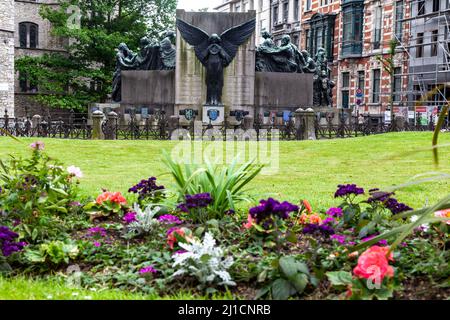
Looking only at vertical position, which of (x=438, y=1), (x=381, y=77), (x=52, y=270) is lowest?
(x=52, y=270)

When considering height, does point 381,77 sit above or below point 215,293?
above

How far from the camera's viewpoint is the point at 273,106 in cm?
2597

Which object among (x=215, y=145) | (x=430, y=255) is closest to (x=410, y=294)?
(x=430, y=255)

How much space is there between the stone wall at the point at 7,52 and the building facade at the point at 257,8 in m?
24.4

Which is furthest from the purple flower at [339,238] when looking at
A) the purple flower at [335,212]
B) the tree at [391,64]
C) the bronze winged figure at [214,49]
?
the tree at [391,64]

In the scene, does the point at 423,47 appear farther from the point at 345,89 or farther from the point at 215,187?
the point at 215,187

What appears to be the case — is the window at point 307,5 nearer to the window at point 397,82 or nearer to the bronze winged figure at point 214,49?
the window at point 397,82

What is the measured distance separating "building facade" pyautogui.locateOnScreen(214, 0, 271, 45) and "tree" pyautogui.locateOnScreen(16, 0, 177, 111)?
17313mm

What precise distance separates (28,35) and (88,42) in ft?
32.0

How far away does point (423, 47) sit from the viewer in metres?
39.8

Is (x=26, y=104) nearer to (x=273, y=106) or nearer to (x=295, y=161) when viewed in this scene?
(x=273, y=106)

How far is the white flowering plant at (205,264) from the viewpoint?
3.75 meters

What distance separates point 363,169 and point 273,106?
14.2m

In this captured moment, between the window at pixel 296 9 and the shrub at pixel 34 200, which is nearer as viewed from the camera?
the shrub at pixel 34 200
